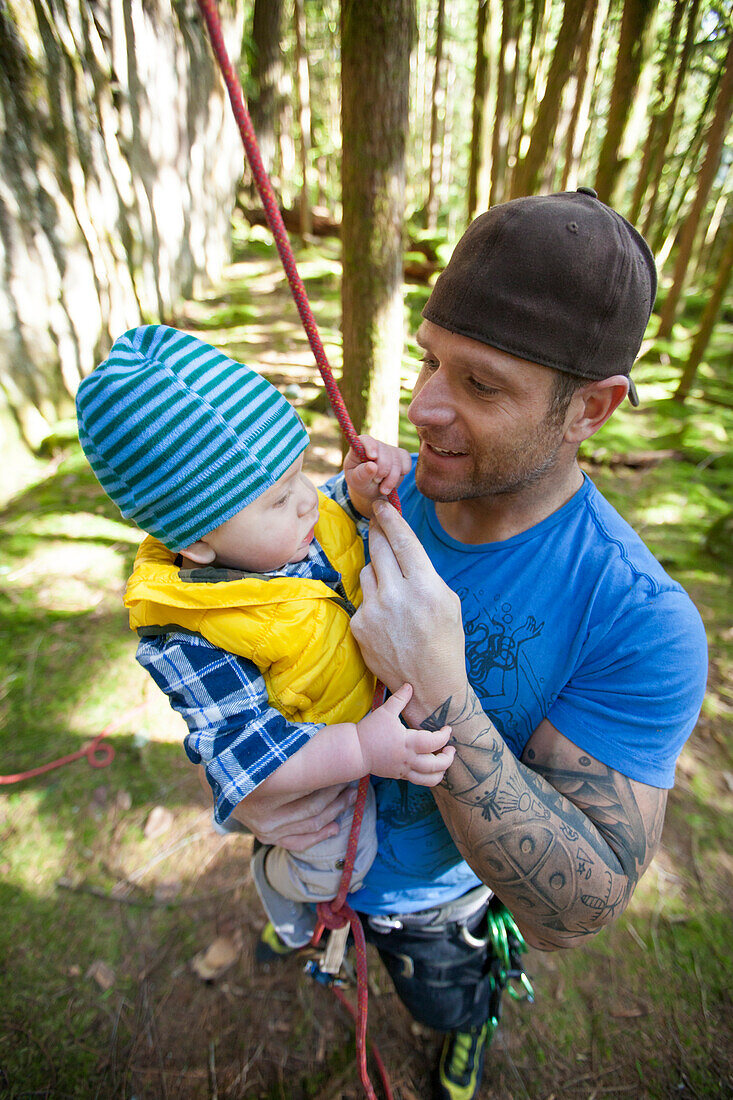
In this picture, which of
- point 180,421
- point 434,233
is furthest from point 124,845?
point 434,233

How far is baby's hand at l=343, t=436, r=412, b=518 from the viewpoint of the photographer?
60.5 inches

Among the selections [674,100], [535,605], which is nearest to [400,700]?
[535,605]

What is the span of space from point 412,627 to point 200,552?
0.55 metres

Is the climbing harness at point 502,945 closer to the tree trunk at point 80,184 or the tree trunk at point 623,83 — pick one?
the tree trunk at point 80,184

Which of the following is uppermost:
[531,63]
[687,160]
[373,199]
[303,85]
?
[531,63]

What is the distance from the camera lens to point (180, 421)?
1.20 meters

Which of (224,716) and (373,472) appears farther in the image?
(373,472)

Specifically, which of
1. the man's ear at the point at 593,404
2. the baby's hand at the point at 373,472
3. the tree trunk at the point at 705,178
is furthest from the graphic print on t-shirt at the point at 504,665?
the tree trunk at the point at 705,178

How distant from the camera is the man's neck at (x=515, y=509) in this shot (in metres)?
1.53

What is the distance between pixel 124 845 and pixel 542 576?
2.82 metres

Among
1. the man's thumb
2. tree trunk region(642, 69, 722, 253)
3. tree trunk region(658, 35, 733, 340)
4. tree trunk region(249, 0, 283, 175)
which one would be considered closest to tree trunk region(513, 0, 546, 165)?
tree trunk region(658, 35, 733, 340)

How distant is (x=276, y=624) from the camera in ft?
4.17

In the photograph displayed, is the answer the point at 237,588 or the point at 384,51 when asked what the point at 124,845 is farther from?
the point at 384,51

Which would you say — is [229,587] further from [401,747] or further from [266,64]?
[266,64]
